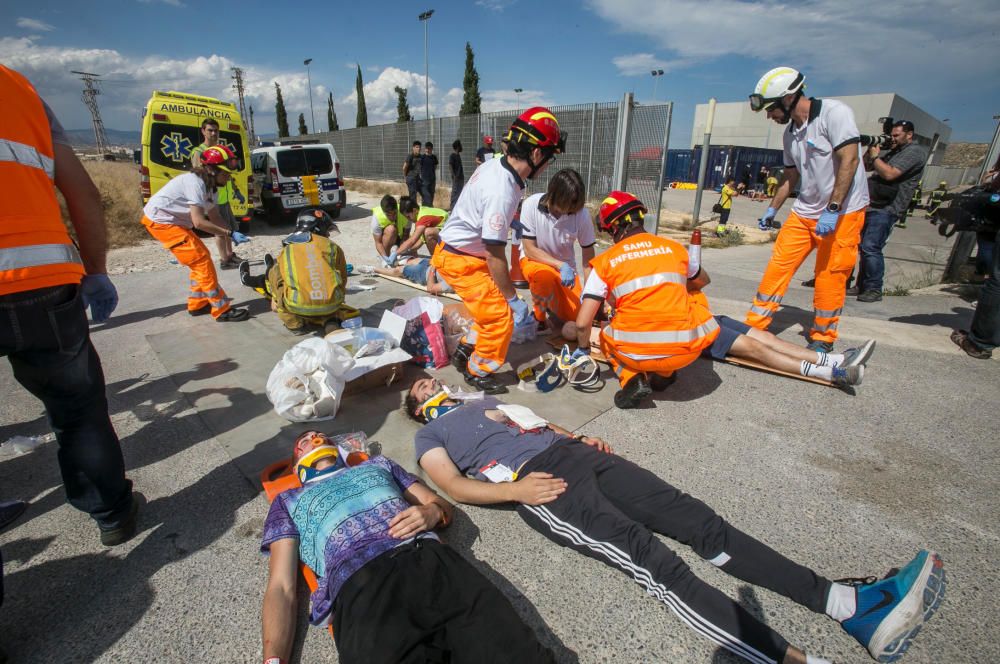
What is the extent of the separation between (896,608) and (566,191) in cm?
294

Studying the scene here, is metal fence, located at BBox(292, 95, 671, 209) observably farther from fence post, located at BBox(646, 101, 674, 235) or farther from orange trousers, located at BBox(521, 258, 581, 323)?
orange trousers, located at BBox(521, 258, 581, 323)

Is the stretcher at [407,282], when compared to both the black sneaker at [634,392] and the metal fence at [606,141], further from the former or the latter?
the metal fence at [606,141]

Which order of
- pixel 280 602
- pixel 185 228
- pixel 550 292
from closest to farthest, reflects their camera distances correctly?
pixel 280 602, pixel 550 292, pixel 185 228

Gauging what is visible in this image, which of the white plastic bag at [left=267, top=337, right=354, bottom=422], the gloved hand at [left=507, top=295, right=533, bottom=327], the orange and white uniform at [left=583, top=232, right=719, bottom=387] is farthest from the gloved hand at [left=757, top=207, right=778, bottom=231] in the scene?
the white plastic bag at [left=267, top=337, right=354, bottom=422]

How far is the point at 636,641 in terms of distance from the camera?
1.55 meters

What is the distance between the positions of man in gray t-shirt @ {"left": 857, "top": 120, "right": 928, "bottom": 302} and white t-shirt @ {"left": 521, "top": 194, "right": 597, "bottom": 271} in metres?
3.54

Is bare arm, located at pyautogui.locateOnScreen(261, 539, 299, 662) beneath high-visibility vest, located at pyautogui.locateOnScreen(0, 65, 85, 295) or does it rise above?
beneath

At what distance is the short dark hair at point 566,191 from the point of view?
3.52 metres

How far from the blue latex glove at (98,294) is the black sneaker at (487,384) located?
6.72ft

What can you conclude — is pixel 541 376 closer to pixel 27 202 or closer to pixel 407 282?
pixel 27 202

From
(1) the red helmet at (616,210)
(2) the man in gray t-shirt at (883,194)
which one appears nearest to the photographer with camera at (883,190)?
(2) the man in gray t-shirt at (883,194)

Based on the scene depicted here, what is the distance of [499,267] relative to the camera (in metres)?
2.98

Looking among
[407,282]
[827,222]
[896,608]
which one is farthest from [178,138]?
[896,608]

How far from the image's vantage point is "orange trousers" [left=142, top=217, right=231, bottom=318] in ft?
14.8
